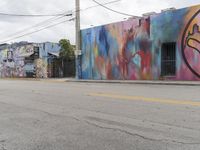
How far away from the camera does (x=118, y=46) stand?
33.6m

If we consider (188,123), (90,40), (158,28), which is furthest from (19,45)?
(188,123)

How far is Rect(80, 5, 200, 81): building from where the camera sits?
27203 millimetres

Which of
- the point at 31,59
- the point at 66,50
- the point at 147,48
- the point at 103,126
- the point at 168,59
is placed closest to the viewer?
the point at 103,126

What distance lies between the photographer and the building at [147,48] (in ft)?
89.2

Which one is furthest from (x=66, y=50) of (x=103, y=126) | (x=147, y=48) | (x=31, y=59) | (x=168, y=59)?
(x=103, y=126)

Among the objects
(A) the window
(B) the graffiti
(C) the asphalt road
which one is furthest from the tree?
(C) the asphalt road

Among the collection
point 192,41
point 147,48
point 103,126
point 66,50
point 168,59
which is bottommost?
point 103,126

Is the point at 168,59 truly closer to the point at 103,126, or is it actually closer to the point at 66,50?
the point at 66,50

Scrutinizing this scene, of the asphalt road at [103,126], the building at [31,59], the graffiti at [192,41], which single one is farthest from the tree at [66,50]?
the asphalt road at [103,126]

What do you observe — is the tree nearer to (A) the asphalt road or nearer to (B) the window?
(B) the window

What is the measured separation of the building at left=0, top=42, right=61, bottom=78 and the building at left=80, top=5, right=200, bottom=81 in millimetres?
10067

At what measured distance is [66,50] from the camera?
4616 centimetres

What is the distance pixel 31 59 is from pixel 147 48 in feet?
75.8

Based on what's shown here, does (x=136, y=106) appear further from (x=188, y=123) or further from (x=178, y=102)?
(x=188, y=123)
